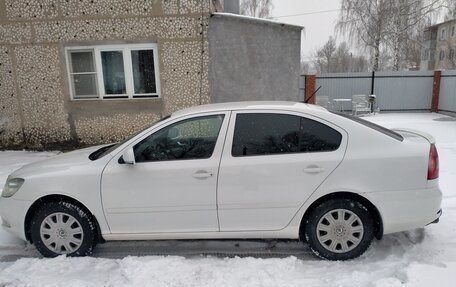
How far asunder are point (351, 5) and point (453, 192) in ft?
83.8

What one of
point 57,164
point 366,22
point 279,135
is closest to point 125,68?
point 57,164

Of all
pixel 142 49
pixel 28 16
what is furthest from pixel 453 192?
pixel 28 16

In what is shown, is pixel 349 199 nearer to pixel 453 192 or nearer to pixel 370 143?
pixel 370 143

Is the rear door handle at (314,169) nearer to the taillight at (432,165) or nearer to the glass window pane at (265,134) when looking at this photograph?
the glass window pane at (265,134)

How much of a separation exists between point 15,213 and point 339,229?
3319mm

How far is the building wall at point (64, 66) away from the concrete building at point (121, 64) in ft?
0.08

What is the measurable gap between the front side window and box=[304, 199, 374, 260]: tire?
1242 mm

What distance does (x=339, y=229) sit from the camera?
350cm

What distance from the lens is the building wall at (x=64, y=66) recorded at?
8.55 m

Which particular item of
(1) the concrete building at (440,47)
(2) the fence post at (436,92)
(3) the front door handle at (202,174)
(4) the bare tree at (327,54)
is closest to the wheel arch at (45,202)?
(3) the front door handle at (202,174)

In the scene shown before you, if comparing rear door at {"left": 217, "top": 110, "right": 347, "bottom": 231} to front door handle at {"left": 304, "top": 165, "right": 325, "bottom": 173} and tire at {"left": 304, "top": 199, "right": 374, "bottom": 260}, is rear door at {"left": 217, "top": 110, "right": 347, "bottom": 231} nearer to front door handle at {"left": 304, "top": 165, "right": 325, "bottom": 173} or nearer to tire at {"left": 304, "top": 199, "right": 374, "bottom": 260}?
front door handle at {"left": 304, "top": 165, "right": 325, "bottom": 173}

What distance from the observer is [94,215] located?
3.67 meters

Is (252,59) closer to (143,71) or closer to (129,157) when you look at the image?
(143,71)

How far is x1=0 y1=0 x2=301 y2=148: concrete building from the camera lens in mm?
8570
